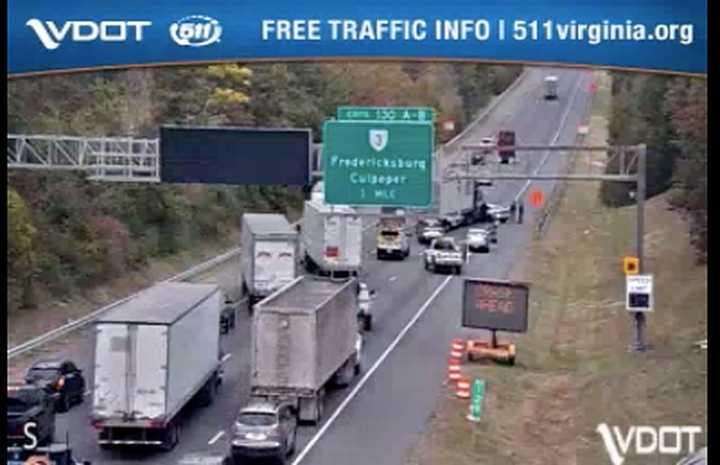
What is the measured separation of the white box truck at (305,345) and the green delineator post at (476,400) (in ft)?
1.50

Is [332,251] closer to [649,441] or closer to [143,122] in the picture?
[143,122]

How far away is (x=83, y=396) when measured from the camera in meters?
5.16

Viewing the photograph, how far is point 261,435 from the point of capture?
503 centimetres

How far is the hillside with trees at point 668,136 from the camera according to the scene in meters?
4.98

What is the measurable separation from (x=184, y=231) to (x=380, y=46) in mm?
1317

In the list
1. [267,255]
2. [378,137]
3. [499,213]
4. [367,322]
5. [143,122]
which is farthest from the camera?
[367,322]

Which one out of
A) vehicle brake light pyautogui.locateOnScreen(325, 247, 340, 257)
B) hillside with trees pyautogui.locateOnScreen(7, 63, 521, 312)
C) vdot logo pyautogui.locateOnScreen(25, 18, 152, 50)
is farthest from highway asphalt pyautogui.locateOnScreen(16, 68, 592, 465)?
vdot logo pyautogui.locateOnScreen(25, 18, 152, 50)

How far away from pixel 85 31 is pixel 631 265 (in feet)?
6.68

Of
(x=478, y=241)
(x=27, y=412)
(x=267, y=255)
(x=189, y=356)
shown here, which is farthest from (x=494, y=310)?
(x=27, y=412)

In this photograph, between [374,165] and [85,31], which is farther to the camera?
[374,165]

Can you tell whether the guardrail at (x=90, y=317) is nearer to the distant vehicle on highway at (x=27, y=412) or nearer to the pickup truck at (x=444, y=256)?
the distant vehicle on highway at (x=27, y=412)

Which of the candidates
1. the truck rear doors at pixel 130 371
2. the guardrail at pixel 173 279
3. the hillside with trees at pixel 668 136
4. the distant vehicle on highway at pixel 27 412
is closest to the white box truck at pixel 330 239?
the guardrail at pixel 173 279

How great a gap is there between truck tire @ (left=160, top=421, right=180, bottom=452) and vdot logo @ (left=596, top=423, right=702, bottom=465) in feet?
4.57

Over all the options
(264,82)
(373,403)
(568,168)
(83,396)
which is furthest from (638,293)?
(83,396)
